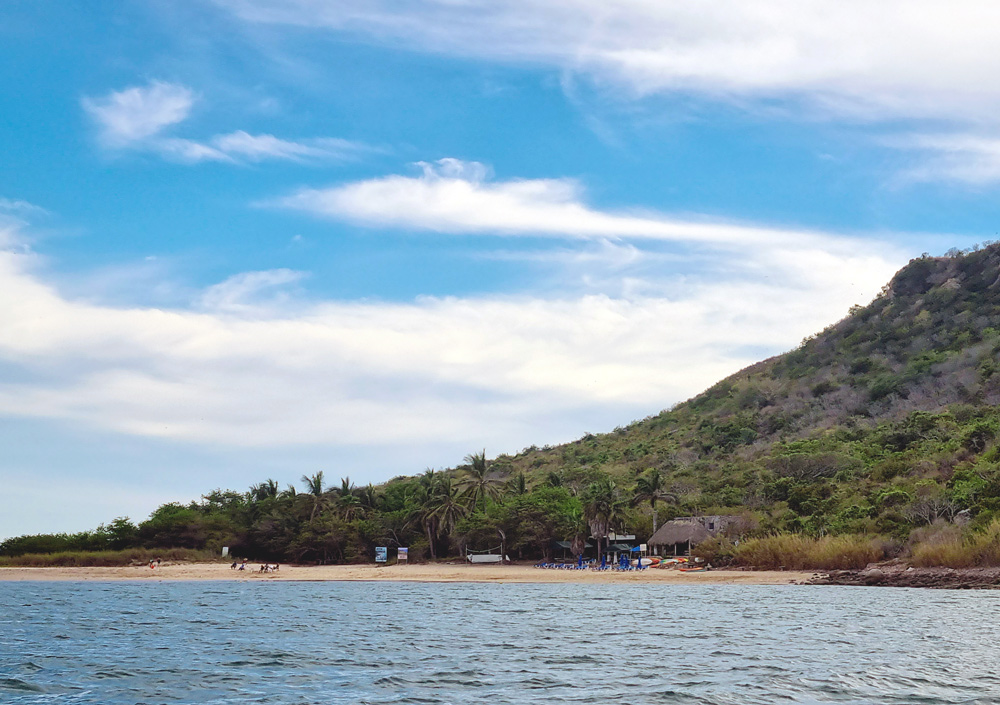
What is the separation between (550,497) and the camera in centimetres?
8525

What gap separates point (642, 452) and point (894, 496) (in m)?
62.4

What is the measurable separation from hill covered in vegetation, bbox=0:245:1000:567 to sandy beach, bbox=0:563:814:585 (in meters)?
4.75

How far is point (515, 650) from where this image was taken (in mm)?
24609

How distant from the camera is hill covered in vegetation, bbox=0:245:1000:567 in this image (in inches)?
2387

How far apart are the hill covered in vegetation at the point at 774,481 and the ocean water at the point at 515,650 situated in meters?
16.2

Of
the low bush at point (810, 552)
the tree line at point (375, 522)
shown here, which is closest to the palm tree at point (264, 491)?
the tree line at point (375, 522)

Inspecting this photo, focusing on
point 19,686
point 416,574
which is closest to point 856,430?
point 416,574

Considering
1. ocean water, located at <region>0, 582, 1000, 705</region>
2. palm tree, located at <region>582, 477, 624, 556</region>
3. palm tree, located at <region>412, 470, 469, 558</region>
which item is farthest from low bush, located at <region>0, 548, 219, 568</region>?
ocean water, located at <region>0, 582, 1000, 705</region>

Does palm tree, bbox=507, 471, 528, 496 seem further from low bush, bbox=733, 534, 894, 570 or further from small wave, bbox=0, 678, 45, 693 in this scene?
small wave, bbox=0, 678, 45, 693

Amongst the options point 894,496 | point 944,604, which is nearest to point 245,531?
point 894,496

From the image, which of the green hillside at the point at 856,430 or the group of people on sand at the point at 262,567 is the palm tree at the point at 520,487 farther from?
the group of people on sand at the point at 262,567

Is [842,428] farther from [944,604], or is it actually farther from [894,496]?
[944,604]

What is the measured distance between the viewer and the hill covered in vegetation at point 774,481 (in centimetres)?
6062

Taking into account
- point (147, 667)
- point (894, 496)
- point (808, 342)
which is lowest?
point (147, 667)
